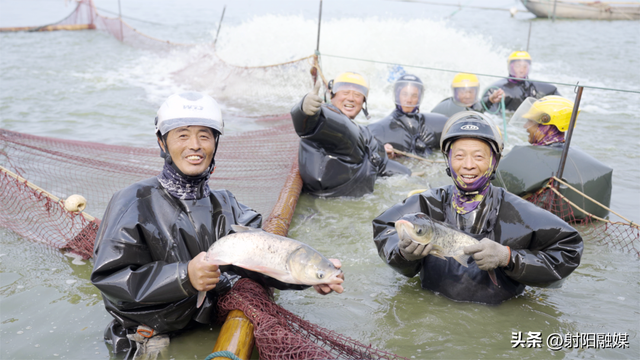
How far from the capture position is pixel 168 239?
325 centimetres

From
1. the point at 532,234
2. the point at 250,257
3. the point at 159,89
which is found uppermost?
the point at 250,257

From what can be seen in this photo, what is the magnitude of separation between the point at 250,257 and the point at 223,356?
0.65 meters

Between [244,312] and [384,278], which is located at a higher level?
[244,312]

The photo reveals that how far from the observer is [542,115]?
6.21 m

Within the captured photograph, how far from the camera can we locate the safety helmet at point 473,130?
3.72 meters

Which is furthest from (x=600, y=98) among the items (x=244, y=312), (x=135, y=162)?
(x=244, y=312)

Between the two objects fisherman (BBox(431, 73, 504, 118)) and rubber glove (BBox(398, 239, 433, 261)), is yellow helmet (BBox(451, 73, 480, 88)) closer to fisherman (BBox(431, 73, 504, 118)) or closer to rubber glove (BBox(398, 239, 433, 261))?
fisherman (BBox(431, 73, 504, 118))

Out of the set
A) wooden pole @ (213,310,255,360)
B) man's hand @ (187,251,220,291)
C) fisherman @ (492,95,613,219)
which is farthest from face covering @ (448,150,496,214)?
fisherman @ (492,95,613,219)

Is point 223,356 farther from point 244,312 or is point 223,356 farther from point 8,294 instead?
point 8,294

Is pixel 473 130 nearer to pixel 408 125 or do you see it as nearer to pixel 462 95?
pixel 408 125

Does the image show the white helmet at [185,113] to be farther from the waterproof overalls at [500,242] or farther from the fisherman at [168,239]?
the waterproof overalls at [500,242]

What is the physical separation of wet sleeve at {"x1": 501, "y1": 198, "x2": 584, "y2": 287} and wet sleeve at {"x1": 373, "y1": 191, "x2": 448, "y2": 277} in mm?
713

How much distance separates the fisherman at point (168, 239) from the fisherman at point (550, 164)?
3.77 meters

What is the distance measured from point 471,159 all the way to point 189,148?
198cm
